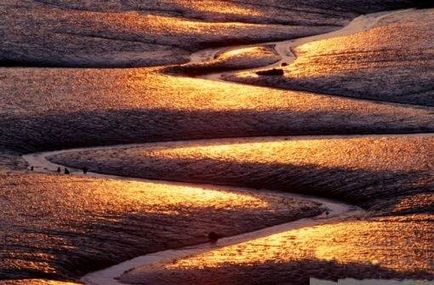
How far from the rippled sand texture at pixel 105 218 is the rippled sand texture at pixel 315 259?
10.1 inches

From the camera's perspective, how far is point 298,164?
21.6 feet

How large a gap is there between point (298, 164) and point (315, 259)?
153 cm

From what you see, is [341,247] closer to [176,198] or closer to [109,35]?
[176,198]

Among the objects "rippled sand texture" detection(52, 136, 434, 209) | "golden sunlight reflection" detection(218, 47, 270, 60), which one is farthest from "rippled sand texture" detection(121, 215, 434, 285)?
"golden sunlight reflection" detection(218, 47, 270, 60)

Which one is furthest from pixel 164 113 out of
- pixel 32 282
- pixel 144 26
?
pixel 144 26

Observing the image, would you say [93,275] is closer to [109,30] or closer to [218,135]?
[218,135]

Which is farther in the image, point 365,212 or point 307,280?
point 365,212

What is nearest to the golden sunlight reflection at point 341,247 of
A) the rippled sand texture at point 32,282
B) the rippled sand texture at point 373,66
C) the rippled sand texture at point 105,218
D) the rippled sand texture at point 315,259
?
the rippled sand texture at point 315,259

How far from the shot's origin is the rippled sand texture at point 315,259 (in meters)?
4.90

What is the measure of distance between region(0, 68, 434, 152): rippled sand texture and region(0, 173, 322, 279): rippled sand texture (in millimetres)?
989

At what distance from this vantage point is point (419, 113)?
7.79m

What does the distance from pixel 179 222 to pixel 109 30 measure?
17.3ft

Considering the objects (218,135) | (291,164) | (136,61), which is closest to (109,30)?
(136,61)

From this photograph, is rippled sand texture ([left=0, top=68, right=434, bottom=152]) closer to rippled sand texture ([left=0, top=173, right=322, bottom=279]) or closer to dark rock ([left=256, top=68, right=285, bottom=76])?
dark rock ([left=256, top=68, right=285, bottom=76])
